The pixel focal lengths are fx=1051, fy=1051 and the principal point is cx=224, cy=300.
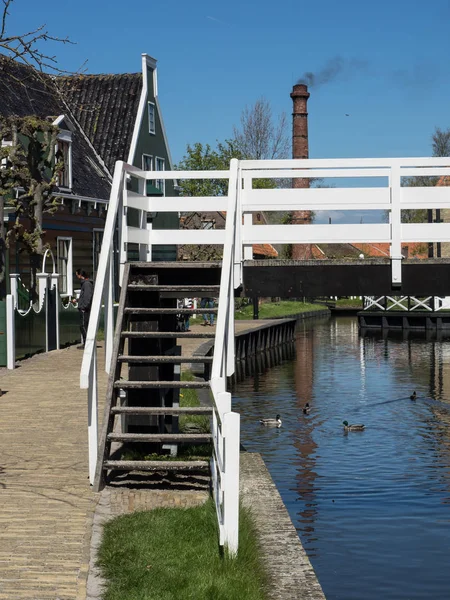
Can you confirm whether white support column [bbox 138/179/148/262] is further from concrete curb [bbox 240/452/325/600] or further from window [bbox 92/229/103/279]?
window [bbox 92/229/103/279]

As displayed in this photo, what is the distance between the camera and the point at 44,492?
10438mm

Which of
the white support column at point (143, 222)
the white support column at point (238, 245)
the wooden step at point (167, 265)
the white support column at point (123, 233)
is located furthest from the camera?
the white support column at point (143, 222)

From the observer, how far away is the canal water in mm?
11898

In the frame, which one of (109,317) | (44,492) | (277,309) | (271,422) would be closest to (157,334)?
(109,317)

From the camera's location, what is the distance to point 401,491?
1584 centimetres

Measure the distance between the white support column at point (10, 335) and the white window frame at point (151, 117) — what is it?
2118cm

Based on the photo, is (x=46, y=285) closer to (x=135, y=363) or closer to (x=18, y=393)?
(x=18, y=393)

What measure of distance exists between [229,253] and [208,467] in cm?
241

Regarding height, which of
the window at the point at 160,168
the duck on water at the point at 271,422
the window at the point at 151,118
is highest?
the window at the point at 151,118

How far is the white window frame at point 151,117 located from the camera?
4169 centimetres

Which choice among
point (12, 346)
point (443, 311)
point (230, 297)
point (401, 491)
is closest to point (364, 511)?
point (401, 491)

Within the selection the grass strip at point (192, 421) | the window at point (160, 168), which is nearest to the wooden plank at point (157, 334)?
the grass strip at point (192, 421)

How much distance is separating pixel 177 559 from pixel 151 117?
35113 millimetres

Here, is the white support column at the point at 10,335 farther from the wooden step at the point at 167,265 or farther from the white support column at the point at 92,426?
the white support column at the point at 92,426
